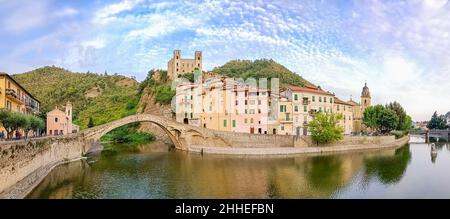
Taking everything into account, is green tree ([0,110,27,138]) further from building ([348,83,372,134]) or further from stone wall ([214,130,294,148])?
building ([348,83,372,134])

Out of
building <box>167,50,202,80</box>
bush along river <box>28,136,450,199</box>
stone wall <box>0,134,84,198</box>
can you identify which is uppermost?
building <box>167,50,202,80</box>

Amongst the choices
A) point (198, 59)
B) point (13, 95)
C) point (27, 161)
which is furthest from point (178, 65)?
point (27, 161)

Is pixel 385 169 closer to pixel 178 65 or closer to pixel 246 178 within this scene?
pixel 246 178

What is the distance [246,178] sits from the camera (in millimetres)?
27031

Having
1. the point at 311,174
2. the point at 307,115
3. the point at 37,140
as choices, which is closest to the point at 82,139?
the point at 37,140

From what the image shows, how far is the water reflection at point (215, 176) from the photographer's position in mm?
21844

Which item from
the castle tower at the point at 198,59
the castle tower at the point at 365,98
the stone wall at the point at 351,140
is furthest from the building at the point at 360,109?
the castle tower at the point at 198,59

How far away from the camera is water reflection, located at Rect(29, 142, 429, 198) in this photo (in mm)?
21844

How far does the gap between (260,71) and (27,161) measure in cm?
7413

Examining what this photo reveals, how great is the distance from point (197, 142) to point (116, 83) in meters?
72.2

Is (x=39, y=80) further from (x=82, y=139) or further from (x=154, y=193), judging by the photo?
(x=154, y=193)

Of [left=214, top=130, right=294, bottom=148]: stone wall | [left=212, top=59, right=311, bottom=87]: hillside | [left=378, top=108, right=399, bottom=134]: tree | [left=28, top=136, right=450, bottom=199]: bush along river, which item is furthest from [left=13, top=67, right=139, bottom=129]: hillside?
[left=378, top=108, right=399, bottom=134]: tree

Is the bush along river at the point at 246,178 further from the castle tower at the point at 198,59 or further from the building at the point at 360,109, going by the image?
the castle tower at the point at 198,59
